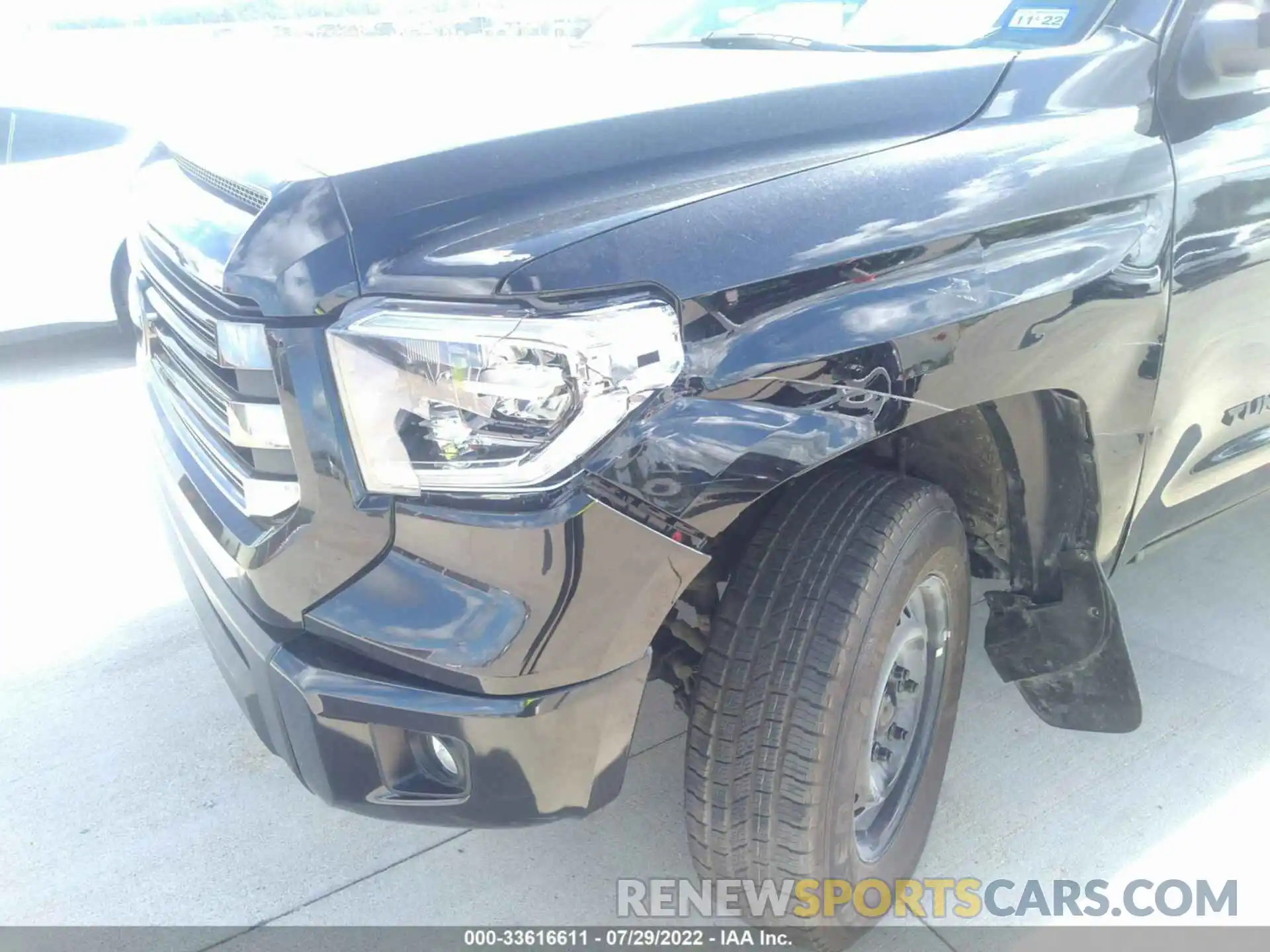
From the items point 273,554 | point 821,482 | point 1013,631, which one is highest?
point 273,554

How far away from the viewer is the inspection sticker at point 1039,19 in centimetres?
207

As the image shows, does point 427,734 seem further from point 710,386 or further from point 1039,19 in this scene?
point 1039,19

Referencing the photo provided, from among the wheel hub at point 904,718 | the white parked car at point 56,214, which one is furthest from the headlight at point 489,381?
the white parked car at point 56,214

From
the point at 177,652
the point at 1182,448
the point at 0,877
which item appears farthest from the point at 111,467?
the point at 1182,448

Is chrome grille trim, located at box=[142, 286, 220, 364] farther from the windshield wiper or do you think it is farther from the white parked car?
the white parked car

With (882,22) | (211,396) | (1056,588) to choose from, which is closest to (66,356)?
(211,396)

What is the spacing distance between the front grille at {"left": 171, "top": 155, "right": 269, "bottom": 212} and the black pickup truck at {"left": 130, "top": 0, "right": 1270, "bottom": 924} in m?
0.01

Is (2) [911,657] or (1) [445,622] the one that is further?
(2) [911,657]

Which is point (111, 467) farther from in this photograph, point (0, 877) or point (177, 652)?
point (0, 877)

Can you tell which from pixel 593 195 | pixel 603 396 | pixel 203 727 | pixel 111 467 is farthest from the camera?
pixel 111 467

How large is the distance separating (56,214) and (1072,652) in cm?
548

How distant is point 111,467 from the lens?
14.4ft

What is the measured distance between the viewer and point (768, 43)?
7.88 feet

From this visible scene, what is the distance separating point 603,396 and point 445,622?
383 millimetres
